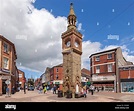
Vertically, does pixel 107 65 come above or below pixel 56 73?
above

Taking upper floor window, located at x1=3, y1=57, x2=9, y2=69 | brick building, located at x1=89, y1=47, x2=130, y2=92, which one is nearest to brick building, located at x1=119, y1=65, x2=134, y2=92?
brick building, located at x1=89, y1=47, x2=130, y2=92

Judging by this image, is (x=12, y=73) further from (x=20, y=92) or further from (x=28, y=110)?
(x=28, y=110)

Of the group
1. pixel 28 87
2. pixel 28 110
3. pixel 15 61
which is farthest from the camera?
pixel 28 87

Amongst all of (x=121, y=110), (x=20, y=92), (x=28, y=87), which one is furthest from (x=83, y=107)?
(x=20, y=92)

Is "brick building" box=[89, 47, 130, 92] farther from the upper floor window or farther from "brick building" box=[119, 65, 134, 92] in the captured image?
the upper floor window

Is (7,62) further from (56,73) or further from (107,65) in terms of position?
(107,65)

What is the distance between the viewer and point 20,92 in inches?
111

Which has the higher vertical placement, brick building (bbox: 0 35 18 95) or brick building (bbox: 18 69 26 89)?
brick building (bbox: 0 35 18 95)

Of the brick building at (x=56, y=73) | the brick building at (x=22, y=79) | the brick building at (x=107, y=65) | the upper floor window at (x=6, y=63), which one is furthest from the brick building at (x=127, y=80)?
the upper floor window at (x=6, y=63)

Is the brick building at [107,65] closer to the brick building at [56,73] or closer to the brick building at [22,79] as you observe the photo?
the brick building at [56,73]

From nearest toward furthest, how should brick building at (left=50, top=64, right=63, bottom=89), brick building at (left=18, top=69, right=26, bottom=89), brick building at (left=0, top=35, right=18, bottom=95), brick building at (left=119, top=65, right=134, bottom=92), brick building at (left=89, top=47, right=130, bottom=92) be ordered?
brick building at (left=18, top=69, right=26, bottom=89) → brick building at (left=0, top=35, right=18, bottom=95) → brick building at (left=50, top=64, right=63, bottom=89) → brick building at (left=89, top=47, right=130, bottom=92) → brick building at (left=119, top=65, right=134, bottom=92)

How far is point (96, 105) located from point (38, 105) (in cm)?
98

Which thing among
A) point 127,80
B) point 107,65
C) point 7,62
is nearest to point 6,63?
point 7,62

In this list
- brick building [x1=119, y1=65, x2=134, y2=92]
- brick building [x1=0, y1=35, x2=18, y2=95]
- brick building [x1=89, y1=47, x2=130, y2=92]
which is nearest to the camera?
brick building [x1=0, y1=35, x2=18, y2=95]
